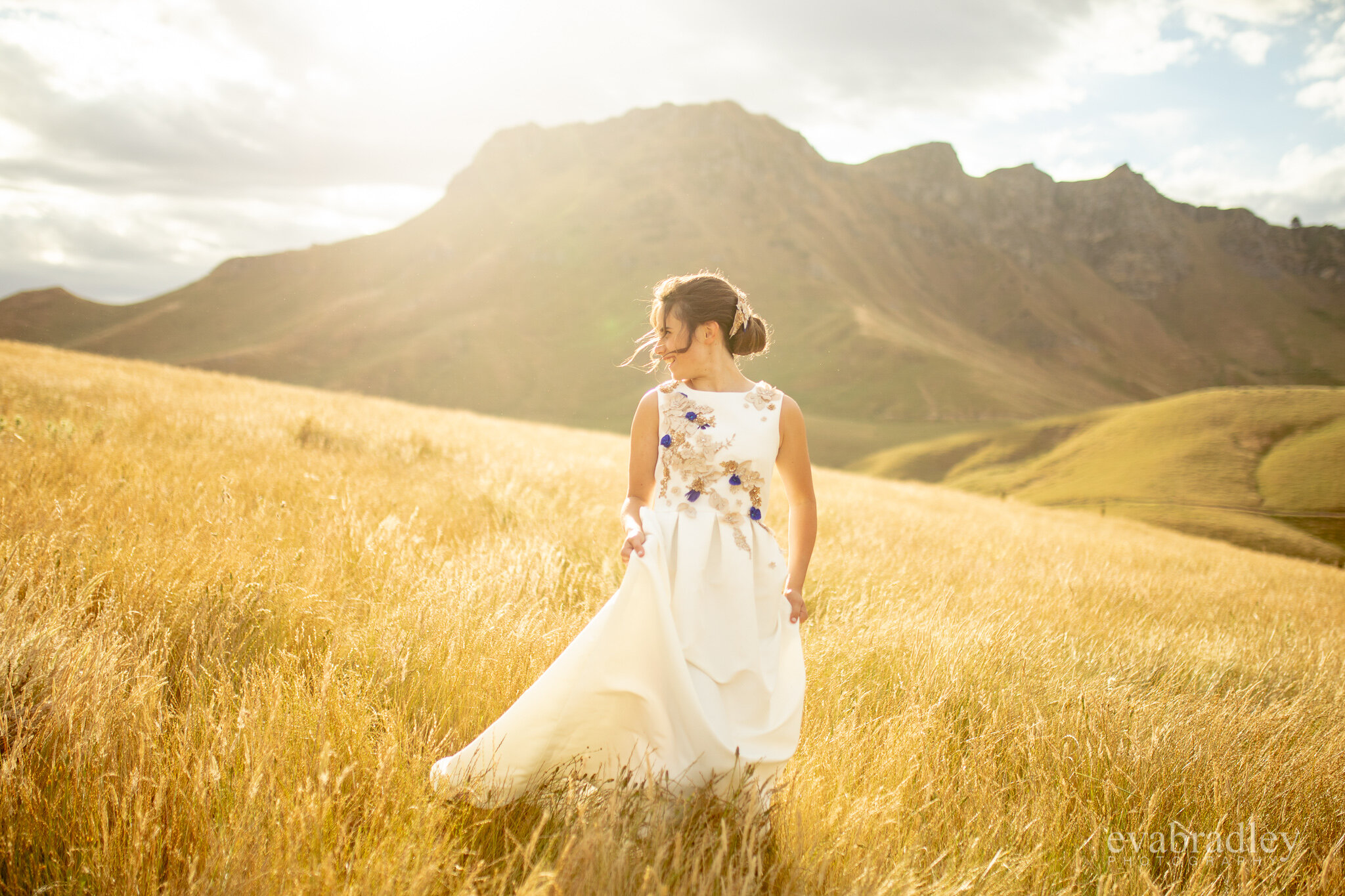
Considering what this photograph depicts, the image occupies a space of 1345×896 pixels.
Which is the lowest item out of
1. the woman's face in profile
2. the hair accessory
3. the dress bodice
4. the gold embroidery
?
the dress bodice

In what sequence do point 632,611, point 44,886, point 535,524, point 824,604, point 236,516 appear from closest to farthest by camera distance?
point 44,886
point 632,611
point 236,516
point 824,604
point 535,524

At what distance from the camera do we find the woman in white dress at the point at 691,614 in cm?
220

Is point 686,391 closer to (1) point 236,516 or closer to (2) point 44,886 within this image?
(2) point 44,886

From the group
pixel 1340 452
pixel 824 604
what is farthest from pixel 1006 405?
pixel 824 604

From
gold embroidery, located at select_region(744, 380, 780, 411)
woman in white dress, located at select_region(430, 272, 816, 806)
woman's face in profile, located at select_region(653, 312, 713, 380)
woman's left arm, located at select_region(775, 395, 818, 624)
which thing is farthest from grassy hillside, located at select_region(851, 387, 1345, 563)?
woman's face in profile, located at select_region(653, 312, 713, 380)

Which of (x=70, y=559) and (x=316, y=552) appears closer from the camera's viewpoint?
(x=70, y=559)

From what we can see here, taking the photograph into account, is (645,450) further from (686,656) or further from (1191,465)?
(1191,465)

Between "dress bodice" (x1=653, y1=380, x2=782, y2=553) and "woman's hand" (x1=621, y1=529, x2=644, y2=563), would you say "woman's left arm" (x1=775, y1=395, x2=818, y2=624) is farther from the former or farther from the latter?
"woman's hand" (x1=621, y1=529, x2=644, y2=563)

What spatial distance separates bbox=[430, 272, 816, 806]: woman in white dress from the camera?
2.20 m

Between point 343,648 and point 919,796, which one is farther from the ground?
point 343,648

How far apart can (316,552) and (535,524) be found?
2206 millimetres

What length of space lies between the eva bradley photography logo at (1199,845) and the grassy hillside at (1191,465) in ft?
157

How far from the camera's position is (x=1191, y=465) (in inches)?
2184

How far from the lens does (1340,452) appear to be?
5328cm
